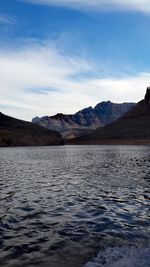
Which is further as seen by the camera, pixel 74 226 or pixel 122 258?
pixel 74 226

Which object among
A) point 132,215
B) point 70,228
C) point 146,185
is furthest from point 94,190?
point 70,228

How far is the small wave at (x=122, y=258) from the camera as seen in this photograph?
14.0 m

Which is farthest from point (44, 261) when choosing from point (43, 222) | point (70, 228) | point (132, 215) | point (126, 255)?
point (132, 215)

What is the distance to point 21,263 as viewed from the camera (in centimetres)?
1460

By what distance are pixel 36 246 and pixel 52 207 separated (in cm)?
908

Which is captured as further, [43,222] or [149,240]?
[43,222]

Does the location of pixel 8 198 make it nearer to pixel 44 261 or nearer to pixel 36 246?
pixel 36 246

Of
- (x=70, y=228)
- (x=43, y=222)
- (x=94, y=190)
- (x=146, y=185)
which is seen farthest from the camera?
(x=146, y=185)

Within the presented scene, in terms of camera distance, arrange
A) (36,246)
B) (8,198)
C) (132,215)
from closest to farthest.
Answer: (36,246) → (132,215) → (8,198)

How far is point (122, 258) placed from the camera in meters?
14.8

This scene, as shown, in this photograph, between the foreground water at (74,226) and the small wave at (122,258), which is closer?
the small wave at (122,258)

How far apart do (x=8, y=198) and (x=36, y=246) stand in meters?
13.3

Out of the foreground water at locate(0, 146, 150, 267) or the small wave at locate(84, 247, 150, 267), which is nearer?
the small wave at locate(84, 247, 150, 267)

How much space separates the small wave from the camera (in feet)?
45.9
